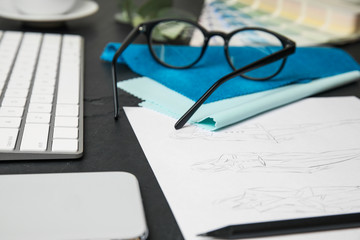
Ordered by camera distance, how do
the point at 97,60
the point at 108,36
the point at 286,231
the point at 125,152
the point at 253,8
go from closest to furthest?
1. the point at 286,231
2. the point at 125,152
3. the point at 97,60
4. the point at 108,36
5. the point at 253,8

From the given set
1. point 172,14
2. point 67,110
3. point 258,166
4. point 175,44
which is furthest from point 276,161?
point 172,14

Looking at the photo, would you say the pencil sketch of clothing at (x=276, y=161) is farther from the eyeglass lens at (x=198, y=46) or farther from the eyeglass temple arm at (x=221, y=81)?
the eyeglass lens at (x=198, y=46)

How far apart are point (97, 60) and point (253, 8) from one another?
435 mm

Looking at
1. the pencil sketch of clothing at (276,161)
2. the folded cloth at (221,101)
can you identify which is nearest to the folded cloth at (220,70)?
the folded cloth at (221,101)

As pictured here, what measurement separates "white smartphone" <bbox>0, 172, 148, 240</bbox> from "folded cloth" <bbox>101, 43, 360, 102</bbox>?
0.22 m

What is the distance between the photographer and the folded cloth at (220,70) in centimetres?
54

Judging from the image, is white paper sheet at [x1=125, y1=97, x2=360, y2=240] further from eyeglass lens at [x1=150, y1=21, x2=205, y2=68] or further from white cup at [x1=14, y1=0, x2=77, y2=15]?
white cup at [x1=14, y1=0, x2=77, y2=15]

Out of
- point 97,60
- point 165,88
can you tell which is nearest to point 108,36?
point 97,60

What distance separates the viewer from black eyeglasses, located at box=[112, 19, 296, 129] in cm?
58

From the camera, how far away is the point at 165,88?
55 centimetres

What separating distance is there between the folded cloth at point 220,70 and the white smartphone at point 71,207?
0.22m

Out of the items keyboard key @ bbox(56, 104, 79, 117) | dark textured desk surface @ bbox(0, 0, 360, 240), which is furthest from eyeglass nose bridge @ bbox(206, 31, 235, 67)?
keyboard key @ bbox(56, 104, 79, 117)

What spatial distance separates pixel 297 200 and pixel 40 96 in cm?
31

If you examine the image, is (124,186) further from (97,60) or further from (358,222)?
(97,60)
